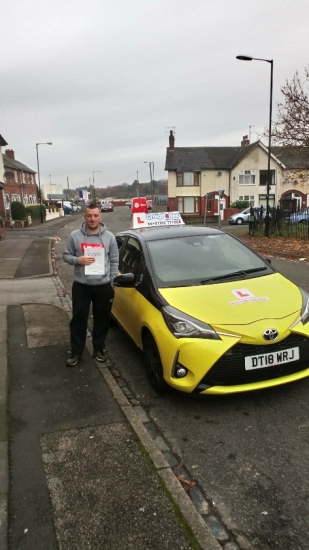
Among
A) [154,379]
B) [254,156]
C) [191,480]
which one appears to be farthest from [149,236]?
[254,156]

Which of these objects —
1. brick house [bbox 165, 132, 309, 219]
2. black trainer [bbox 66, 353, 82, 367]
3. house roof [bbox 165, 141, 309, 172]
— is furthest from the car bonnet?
house roof [bbox 165, 141, 309, 172]

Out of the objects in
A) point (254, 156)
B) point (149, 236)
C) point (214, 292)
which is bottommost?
point (214, 292)

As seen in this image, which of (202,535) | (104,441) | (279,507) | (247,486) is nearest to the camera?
(202,535)

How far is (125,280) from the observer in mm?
4340

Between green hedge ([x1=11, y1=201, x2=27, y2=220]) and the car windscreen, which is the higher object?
the car windscreen

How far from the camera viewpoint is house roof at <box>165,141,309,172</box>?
146 feet

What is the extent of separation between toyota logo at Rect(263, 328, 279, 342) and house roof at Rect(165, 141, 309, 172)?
42.9 meters

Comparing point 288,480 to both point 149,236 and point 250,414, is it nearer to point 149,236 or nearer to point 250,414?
point 250,414

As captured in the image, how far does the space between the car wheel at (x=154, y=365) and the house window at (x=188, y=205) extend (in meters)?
Answer: 42.5

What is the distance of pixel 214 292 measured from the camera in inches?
152

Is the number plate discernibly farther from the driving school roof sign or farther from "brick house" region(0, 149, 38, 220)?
"brick house" region(0, 149, 38, 220)

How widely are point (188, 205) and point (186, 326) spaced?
142 feet

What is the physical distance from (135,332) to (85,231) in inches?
48.6

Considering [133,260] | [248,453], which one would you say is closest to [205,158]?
[133,260]
